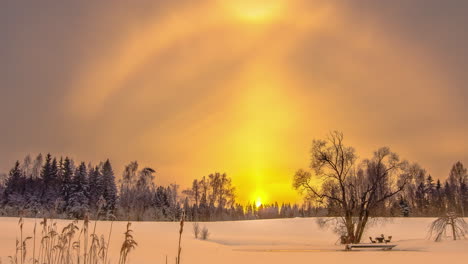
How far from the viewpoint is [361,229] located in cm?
3266

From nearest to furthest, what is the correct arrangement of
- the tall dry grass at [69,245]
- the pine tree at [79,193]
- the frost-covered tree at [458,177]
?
the tall dry grass at [69,245], the pine tree at [79,193], the frost-covered tree at [458,177]

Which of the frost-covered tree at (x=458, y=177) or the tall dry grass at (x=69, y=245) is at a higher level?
the frost-covered tree at (x=458, y=177)

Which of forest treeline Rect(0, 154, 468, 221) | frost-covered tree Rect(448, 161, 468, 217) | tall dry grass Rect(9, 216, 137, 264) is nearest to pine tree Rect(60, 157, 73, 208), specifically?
forest treeline Rect(0, 154, 468, 221)

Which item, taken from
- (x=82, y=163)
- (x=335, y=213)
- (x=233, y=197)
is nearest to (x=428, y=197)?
(x=233, y=197)

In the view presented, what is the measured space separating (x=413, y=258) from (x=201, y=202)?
8399cm

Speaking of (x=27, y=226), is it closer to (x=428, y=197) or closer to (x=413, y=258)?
(x=413, y=258)

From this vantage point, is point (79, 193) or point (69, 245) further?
point (79, 193)

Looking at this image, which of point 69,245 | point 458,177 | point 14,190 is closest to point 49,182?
point 14,190

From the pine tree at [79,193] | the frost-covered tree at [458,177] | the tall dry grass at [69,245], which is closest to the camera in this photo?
→ the tall dry grass at [69,245]

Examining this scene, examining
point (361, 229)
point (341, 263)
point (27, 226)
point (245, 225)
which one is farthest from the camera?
point (245, 225)

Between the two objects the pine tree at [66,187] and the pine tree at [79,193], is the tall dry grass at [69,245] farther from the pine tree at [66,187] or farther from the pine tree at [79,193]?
the pine tree at [66,187]

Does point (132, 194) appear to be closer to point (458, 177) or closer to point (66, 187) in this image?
point (66, 187)

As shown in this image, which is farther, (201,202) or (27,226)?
(201,202)

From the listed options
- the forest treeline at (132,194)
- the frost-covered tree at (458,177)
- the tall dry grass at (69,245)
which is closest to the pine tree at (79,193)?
the forest treeline at (132,194)
